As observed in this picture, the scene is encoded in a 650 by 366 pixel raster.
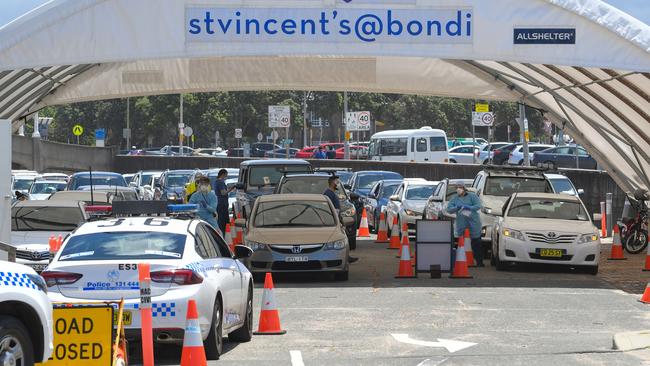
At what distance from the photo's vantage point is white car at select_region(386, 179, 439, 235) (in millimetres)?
33938

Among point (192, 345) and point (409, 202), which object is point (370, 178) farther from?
point (192, 345)

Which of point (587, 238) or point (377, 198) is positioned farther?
point (377, 198)

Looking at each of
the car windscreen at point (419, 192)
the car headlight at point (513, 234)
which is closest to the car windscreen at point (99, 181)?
the car windscreen at point (419, 192)

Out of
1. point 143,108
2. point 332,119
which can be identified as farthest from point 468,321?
point 332,119

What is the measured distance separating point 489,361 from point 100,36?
12587mm

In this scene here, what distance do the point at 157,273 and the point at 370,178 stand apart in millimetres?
30364

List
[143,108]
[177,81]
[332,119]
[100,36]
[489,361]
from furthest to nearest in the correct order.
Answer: [332,119] < [143,108] < [177,81] < [100,36] < [489,361]

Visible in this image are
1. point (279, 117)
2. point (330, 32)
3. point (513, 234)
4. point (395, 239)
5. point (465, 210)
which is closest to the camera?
point (330, 32)

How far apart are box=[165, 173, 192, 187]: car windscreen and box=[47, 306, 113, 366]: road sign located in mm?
30929

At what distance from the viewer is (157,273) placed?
13086 millimetres

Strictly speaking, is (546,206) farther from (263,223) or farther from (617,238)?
(263,223)

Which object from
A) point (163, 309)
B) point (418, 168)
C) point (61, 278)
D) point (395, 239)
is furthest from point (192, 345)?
point (418, 168)

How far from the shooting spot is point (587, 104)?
1176 inches

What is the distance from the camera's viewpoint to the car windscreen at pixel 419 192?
115 feet
